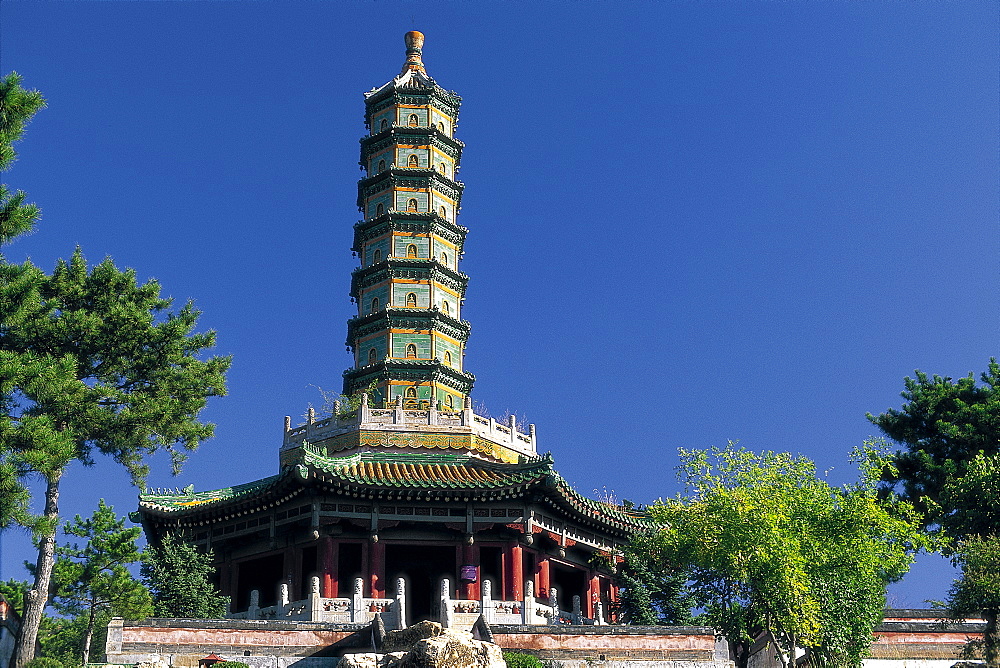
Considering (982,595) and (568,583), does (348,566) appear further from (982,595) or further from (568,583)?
(982,595)

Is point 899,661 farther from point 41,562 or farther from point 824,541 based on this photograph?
point 41,562

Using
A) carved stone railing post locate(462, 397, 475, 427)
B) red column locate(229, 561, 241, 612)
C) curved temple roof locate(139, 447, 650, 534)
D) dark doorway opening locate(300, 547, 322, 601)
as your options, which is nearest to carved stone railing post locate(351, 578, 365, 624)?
dark doorway opening locate(300, 547, 322, 601)

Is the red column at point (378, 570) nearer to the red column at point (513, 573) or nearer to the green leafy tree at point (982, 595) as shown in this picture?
the red column at point (513, 573)

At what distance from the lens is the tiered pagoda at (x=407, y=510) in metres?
33.9

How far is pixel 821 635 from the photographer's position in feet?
86.1

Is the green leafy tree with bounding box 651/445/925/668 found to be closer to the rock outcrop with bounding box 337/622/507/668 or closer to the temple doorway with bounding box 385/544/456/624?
the rock outcrop with bounding box 337/622/507/668

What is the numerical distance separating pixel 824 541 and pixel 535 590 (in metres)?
11.5

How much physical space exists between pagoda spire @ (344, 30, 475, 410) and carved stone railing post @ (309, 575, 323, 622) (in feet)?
35.1

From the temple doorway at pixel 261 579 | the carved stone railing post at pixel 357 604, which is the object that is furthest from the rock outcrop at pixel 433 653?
the temple doorway at pixel 261 579

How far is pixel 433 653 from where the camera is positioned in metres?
23.2

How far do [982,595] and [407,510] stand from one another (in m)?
16.3

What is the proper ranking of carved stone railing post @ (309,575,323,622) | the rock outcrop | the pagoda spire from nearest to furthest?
1. the rock outcrop
2. carved stone railing post @ (309,575,323,622)
3. the pagoda spire

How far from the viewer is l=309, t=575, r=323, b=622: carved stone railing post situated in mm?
31984

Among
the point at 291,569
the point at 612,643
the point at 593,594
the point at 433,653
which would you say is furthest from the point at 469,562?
the point at 433,653
